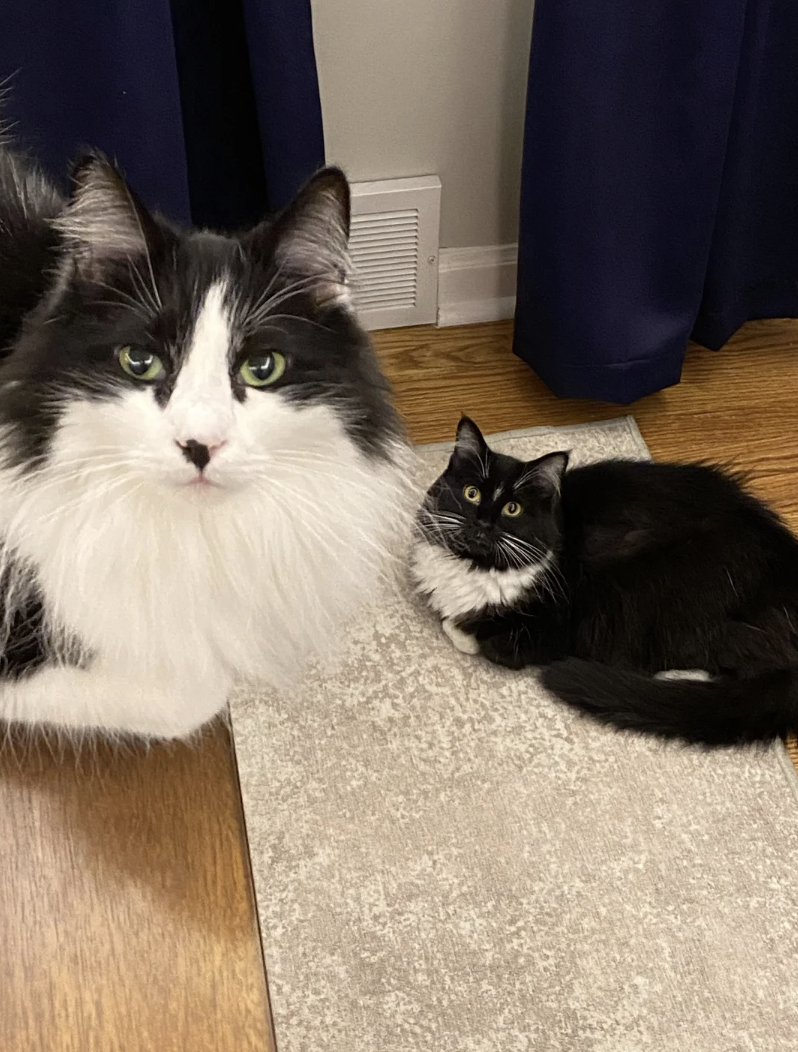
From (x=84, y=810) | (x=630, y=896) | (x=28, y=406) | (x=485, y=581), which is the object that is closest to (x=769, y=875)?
(x=630, y=896)

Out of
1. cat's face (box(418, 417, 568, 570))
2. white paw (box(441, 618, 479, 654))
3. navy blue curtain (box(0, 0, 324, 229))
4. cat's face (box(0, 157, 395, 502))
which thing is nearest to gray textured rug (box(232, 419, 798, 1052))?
white paw (box(441, 618, 479, 654))

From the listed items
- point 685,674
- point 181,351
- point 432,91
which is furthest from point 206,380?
point 432,91

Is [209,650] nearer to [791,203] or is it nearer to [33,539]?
[33,539]

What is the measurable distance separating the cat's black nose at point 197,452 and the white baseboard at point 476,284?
1231 millimetres

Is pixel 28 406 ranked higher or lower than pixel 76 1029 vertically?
higher

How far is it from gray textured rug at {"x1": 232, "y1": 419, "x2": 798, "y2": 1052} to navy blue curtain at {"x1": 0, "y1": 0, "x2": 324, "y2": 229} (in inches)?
31.0

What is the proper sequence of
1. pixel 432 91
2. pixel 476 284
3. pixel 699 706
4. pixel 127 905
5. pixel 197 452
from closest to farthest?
pixel 197 452
pixel 127 905
pixel 699 706
pixel 432 91
pixel 476 284

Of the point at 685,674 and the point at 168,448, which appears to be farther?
the point at 685,674

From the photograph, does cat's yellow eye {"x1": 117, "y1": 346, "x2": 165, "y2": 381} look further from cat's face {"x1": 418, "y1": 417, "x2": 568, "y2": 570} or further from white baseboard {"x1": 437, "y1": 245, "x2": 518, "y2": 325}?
white baseboard {"x1": 437, "y1": 245, "x2": 518, "y2": 325}

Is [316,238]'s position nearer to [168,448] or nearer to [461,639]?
[168,448]

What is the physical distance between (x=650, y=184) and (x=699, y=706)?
855 mm

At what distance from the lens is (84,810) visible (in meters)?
1.26

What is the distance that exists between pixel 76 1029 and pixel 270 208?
1.26m

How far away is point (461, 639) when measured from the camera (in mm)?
1436
